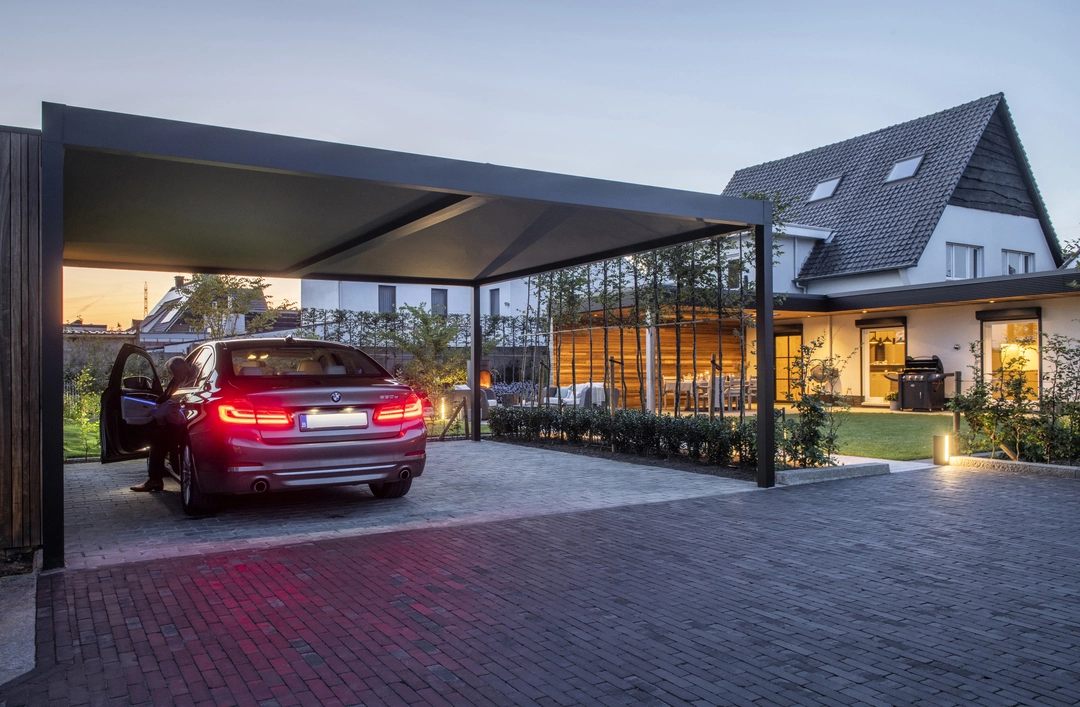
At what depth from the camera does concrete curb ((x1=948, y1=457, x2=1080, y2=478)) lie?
30.0 ft

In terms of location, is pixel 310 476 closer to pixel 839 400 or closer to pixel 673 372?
pixel 839 400

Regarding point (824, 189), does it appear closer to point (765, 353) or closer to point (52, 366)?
point (765, 353)

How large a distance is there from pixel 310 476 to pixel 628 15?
35.0 feet

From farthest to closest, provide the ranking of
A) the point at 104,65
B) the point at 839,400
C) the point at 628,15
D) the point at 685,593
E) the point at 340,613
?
the point at 628,15, the point at 104,65, the point at 839,400, the point at 685,593, the point at 340,613

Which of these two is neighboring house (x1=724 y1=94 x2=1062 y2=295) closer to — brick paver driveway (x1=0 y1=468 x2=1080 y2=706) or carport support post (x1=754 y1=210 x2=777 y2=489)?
carport support post (x1=754 y1=210 x2=777 y2=489)

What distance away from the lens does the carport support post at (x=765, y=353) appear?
320 inches

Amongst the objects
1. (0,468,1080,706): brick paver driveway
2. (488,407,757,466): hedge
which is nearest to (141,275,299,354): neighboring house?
(488,407,757,466): hedge

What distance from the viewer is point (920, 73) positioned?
1791 centimetres

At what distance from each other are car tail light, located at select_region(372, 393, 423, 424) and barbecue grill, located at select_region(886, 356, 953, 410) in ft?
56.3

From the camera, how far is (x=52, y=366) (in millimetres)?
5027

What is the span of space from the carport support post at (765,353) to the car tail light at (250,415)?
465cm

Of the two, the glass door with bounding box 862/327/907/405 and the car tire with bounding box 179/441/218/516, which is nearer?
the car tire with bounding box 179/441/218/516

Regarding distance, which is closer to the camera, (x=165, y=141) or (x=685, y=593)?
(x=685, y=593)

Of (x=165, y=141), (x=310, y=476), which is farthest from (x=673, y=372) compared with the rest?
(x=165, y=141)
